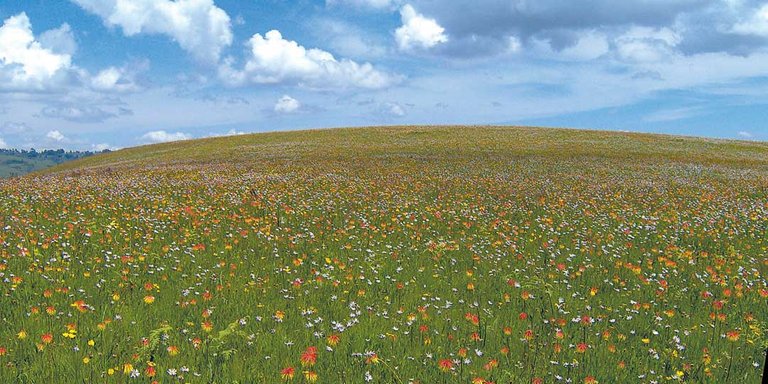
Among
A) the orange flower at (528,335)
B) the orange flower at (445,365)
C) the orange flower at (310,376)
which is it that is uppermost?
the orange flower at (310,376)

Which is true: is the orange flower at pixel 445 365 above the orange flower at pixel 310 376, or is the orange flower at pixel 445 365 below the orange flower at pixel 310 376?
below

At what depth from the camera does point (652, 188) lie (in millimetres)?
24359

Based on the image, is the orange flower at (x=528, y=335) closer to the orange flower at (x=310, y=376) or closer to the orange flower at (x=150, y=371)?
the orange flower at (x=310, y=376)

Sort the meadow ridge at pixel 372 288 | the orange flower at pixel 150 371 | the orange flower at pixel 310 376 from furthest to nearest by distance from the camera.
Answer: the meadow ridge at pixel 372 288 < the orange flower at pixel 310 376 < the orange flower at pixel 150 371

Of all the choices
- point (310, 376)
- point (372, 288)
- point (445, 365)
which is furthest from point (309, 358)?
point (372, 288)

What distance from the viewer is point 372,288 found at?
28.0 ft

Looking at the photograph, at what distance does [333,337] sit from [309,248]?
4952mm

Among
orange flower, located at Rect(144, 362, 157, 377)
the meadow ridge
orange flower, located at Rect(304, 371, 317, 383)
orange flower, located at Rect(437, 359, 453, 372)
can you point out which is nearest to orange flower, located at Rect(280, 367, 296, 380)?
the meadow ridge

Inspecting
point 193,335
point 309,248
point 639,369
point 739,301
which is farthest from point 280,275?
point 739,301

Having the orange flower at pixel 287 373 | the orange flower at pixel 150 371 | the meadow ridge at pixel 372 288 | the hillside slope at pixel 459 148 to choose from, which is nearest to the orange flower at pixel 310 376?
the meadow ridge at pixel 372 288

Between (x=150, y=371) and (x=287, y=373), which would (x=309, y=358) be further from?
(x=150, y=371)

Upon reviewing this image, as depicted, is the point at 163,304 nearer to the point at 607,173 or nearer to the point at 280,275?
the point at 280,275

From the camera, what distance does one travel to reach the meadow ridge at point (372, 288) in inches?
226

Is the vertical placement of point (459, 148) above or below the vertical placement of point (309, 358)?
above
